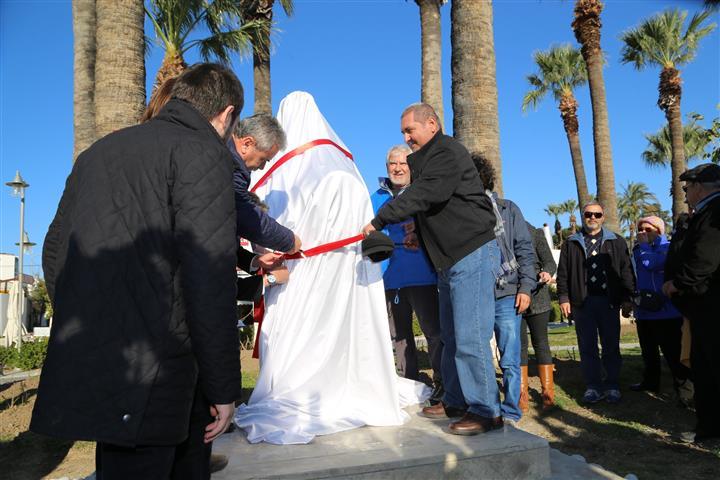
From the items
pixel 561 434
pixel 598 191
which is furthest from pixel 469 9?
pixel 598 191

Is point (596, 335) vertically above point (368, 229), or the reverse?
point (368, 229)

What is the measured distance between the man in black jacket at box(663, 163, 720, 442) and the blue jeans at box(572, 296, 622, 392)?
1.24m

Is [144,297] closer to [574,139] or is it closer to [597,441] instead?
[597,441]

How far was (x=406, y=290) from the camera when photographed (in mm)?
5105

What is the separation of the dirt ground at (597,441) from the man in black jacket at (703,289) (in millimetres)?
373

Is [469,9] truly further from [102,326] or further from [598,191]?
[598,191]

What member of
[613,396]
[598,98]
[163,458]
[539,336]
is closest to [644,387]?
[613,396]

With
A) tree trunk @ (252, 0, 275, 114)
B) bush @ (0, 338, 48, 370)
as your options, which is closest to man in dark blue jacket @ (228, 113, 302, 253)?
bush @ (0, 338, 48, 370)

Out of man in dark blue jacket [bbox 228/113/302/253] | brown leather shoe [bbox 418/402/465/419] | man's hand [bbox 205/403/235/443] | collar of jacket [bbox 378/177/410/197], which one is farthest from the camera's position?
collar of jacket [bbox 378/177/410/197]

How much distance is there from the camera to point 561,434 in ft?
16.9

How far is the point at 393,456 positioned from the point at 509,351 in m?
2.14

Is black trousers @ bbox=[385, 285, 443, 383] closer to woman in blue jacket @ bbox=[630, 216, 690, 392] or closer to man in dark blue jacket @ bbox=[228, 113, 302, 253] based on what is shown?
man in dark blue jacket @ bbox=[228, 113, 302, 253]

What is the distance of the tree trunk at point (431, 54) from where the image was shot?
1080cm

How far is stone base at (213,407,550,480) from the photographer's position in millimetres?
2906
